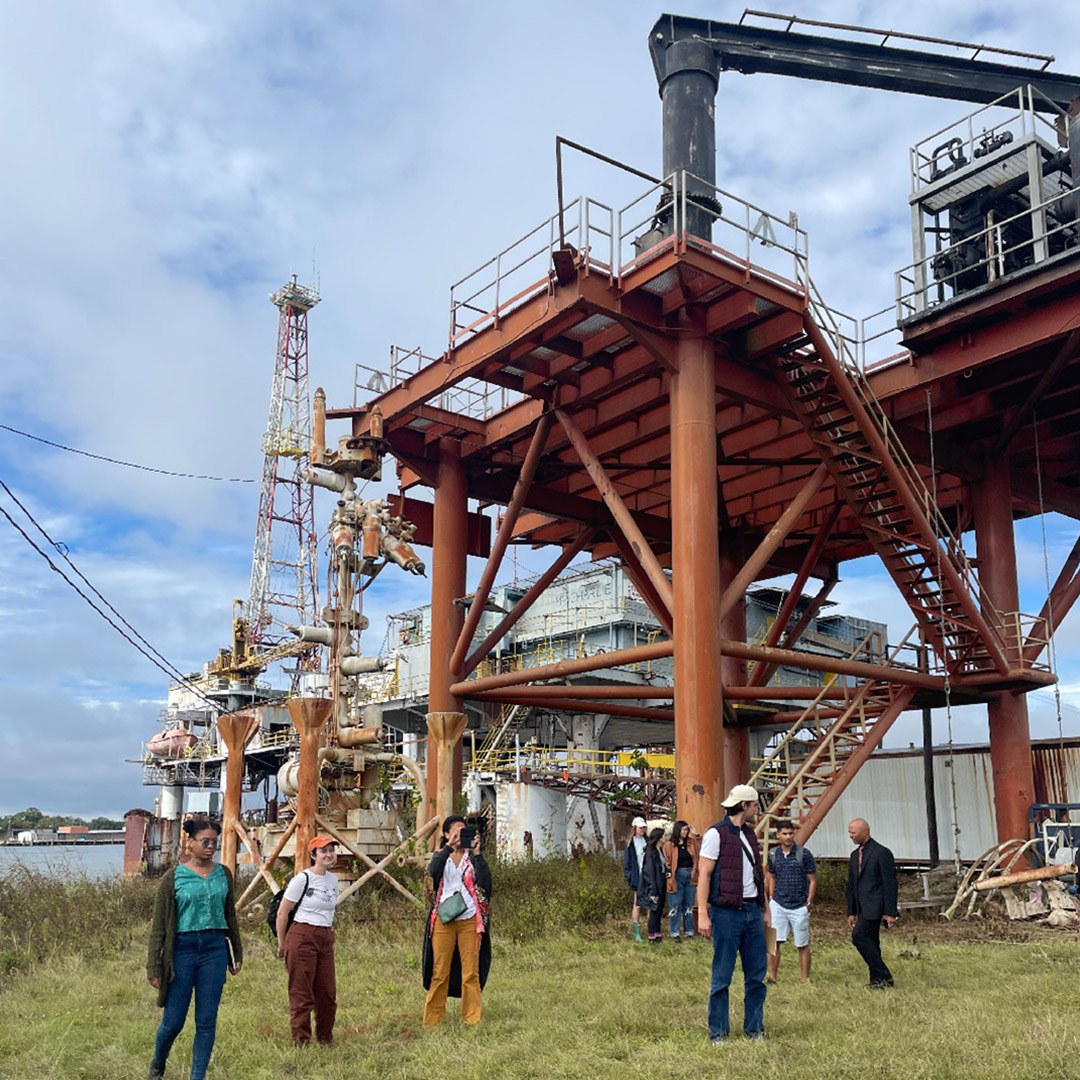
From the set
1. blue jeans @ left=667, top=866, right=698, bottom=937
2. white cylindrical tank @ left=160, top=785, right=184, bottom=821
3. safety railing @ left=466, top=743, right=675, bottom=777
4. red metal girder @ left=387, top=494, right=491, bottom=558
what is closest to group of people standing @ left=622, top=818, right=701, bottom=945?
blue jeans @ left=667, top=866, right=698, bottom=937

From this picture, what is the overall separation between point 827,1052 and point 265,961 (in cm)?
886

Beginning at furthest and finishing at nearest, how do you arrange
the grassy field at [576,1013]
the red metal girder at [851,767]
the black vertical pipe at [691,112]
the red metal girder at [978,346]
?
the black vertical pipe at [691,112], the red metal girder at [978,346], the red metal girder at [851,767], the grassy field at [576,1013]

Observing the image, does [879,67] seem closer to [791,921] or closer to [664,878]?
[664,878]

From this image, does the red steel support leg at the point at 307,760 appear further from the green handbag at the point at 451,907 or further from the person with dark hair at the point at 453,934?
the green handbag at the point at 451,907

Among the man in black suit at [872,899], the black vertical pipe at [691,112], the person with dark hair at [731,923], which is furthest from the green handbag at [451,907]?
the black vertical pipe at [691,112]

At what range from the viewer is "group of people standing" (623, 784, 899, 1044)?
370 inches

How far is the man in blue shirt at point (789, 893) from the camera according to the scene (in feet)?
39.6

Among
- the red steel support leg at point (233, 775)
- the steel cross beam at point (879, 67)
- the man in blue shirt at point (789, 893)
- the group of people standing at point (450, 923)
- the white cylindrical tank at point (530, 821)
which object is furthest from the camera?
the white cylindrical tank at point (530, 821)

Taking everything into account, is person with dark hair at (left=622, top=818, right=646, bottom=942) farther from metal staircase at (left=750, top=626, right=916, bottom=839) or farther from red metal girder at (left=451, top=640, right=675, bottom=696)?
red metal girder at (left=451, top=640, right=675, bottom=696)

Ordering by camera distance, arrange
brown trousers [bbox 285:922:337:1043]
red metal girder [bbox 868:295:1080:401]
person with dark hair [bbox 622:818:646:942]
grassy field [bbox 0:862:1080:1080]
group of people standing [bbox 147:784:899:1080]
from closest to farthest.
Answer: group of people standing [bbox 147:784:899:1080]
grassy field [bbox 0:862:1080:1080]
brown trousers [bbox 285:922:337:1043]
person with dark hair [bbox 622:818:646:942]
red metal girder [bbox 868:295:1080:401]

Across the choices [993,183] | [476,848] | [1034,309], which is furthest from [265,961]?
[993,183]

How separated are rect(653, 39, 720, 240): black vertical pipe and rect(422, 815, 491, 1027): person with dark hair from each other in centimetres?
1605

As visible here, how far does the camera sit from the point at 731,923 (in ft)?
30.8

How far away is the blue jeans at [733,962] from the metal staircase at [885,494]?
12.8 m
